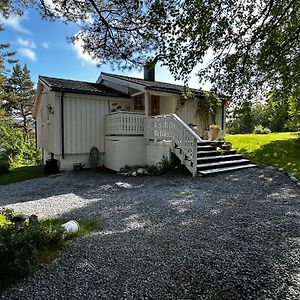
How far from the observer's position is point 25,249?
2.88 metres

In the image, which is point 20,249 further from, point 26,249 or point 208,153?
point 208,153

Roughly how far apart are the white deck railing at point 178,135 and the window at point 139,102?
7.61 feet

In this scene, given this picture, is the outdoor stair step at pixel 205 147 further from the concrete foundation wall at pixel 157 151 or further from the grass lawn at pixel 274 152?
the grass lawn at pixel 274 152

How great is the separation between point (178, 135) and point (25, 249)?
7.07 metres

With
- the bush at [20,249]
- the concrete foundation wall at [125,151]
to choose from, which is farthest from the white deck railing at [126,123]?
the bush at [20,249]

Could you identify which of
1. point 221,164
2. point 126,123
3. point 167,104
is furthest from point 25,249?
point 167,104

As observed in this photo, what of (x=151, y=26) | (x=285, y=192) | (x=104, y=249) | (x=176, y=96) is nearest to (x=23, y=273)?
(x=104, y=249)

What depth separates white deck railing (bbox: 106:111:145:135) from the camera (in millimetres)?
10469

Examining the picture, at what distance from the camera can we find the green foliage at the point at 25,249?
2703 mm

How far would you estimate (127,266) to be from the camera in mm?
2975

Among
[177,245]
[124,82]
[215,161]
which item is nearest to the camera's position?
[177,245]

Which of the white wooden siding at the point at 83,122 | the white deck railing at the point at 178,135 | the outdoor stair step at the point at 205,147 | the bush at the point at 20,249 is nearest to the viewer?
the bush at the point at 20,249

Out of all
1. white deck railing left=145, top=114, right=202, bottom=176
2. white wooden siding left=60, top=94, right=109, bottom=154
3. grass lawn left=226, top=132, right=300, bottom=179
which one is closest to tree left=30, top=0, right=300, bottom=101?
white deck railing left=145, top=114, right=202, bottom=176

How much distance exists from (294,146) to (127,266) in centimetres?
1311
